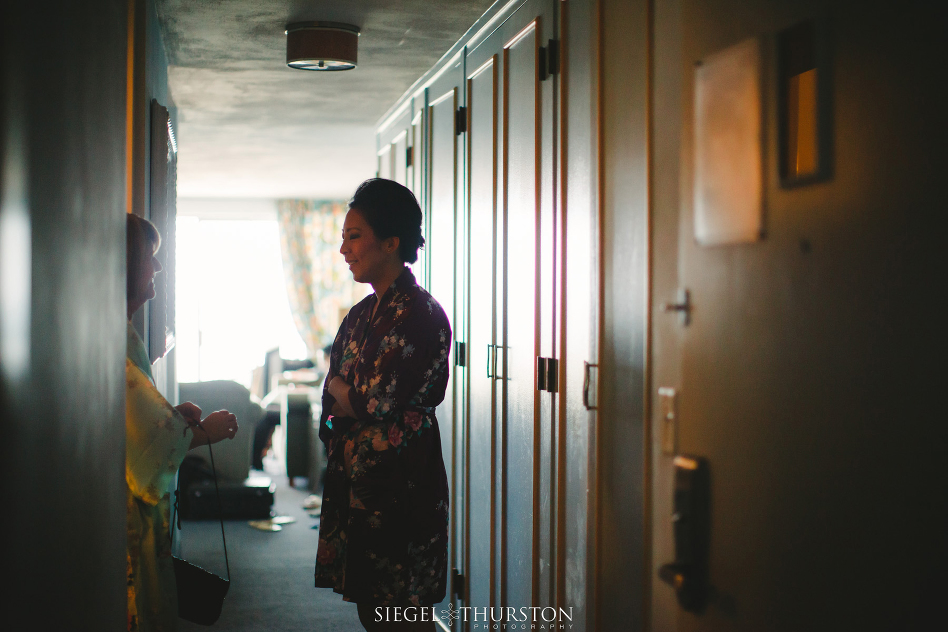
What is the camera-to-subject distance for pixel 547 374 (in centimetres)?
198

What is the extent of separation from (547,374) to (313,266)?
277 inches

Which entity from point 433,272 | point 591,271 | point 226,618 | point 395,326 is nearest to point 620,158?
point 591,271

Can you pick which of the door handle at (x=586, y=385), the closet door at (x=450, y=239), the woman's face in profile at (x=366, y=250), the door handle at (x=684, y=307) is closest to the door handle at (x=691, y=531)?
the door handle at (x=684, y=307)

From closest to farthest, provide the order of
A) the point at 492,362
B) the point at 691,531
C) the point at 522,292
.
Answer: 1. the point at 691,531
2. the point at 522,292
3. the point at 492,362

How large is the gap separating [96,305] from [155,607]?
0.97 metres

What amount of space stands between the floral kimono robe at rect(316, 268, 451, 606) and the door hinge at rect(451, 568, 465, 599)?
0.74m

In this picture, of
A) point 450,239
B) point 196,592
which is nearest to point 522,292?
point 450,239

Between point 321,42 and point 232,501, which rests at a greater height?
point 321,42

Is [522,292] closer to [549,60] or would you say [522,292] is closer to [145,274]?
[549,60]

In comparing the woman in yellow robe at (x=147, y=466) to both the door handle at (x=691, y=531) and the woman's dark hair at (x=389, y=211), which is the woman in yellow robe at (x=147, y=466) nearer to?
the woman's dark hair at (x=389, y=211)

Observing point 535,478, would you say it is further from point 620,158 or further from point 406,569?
point 620,158

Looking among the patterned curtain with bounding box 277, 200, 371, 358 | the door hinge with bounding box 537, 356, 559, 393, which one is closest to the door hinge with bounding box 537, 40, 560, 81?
the door hinge with bounding box 537, 356, 559, 393

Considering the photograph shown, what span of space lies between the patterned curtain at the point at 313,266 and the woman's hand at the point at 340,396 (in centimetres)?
655

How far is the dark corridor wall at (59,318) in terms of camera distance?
574 mm
